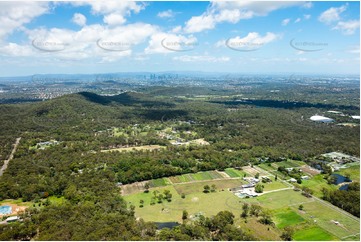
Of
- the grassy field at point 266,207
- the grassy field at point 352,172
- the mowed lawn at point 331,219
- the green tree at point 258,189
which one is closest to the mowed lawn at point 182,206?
the grassy field at point 266,207

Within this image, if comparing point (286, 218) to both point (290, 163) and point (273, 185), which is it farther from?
point (290, 163)

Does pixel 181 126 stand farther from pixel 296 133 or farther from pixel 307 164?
pixel 307 164

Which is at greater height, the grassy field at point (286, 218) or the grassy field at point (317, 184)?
the grassy field at point (286, 218)

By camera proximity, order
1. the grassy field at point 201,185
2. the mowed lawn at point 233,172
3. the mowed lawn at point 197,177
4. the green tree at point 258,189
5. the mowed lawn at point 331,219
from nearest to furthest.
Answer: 1. the mowed lawn at point 331,219
2. the green tree at point 258,189
3. the grassy field at point 201,185
4. the mowed lawn at point 197,177
5. the mowed lawn at point 233,172

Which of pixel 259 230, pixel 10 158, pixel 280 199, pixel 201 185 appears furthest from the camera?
pixel 10 158

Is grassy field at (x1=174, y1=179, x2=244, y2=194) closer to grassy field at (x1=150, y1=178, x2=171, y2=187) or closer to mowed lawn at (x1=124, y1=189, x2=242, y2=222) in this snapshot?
mowed lawn at (x1=124, y1=189, x2=242, y2=222)

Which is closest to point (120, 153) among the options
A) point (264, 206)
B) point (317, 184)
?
point (264, 206)

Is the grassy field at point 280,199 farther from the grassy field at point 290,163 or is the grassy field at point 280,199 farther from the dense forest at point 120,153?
the grassy field at point 290,163
